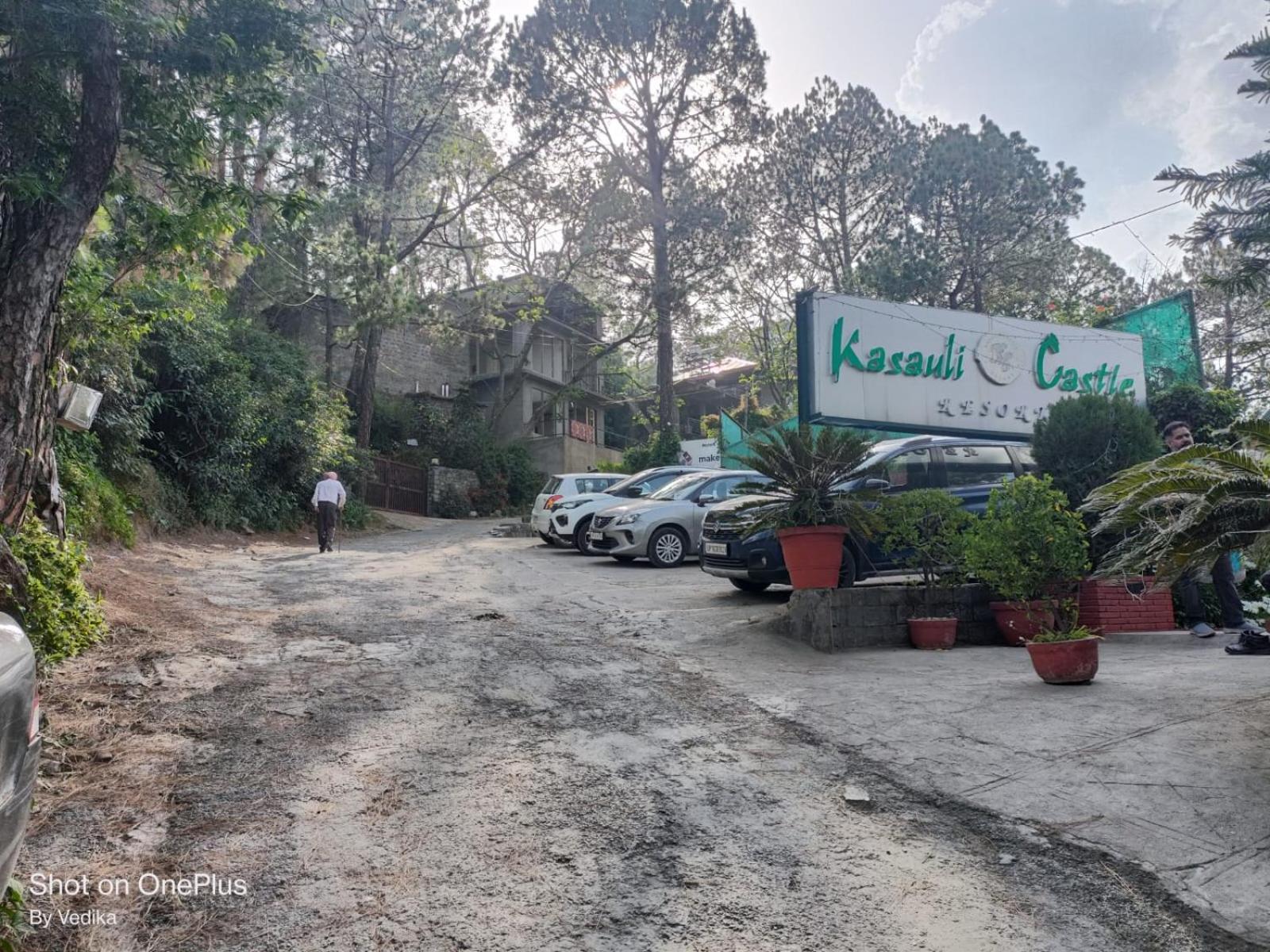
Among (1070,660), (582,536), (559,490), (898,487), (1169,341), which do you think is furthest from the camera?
(1169,341)

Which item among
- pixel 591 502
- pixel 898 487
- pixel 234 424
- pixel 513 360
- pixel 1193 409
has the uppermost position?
pixel 513 360

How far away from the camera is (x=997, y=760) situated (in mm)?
4133

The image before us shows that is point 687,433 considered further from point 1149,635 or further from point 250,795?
point 250,795

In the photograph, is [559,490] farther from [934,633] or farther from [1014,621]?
[1014,621]

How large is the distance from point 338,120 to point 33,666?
24850mm

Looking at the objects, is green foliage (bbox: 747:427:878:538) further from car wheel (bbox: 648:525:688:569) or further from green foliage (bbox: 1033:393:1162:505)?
car wheel (bbox: 648:525:688:569)

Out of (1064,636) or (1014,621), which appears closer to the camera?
(1064,636)

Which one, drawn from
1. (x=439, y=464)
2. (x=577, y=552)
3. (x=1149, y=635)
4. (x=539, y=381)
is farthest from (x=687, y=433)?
(x=1149, y=635)

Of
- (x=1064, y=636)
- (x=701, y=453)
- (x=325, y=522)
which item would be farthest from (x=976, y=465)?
(x=701, y=453)

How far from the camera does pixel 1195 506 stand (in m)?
4.01

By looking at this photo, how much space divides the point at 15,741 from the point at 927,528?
6.53m

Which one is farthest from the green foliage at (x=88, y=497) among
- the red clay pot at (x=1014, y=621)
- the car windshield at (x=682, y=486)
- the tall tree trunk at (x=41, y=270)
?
the red clay pot at (x=1014, y=621)

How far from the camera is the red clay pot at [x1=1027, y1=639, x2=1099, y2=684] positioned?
18.0 ft

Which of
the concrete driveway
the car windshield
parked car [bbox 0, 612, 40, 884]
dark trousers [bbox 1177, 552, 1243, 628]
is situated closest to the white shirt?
the car windshield
